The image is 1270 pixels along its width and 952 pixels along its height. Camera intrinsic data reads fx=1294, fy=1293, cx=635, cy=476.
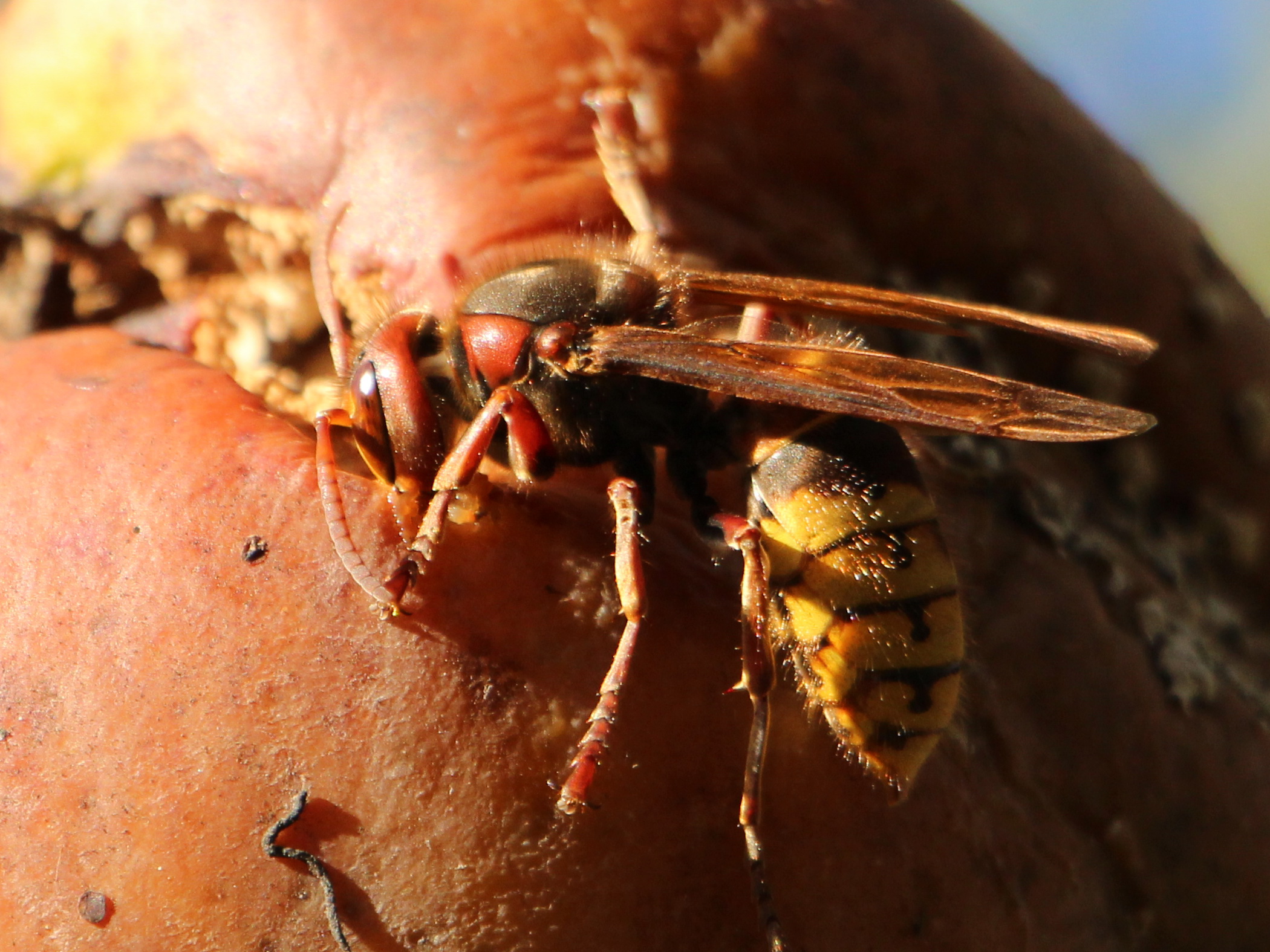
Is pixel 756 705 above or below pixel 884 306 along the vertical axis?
below

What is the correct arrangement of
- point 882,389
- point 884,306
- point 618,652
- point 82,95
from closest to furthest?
1. point 618,652
2. point 882,389
3. point 884,306
4. point 82,95

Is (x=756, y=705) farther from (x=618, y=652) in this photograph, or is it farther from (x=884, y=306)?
(x=884, y=306)

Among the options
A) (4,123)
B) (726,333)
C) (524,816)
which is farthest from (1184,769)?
(4,123)

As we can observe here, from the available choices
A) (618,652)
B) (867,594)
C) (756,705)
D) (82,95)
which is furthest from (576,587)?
(82,95)

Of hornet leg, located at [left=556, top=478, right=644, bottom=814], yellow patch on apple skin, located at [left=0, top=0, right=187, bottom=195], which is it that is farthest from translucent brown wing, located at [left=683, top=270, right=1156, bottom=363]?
yellow patch on apple skin, located at [left=0, top=0, right=187, bottom=195]

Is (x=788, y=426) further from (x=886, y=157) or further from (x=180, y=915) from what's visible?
(x=180, y=915)

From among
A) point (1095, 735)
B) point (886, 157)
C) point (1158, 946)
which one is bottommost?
point (1158, 946)
